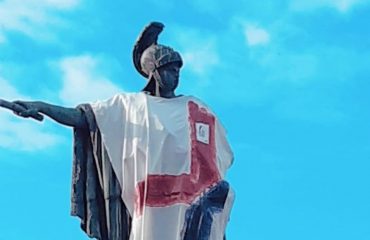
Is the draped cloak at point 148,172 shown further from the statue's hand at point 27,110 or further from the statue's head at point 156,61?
the statue's hand at point 27,110

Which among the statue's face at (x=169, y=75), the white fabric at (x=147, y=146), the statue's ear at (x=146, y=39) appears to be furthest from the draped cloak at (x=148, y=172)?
the statue's ear at (x=146, y=39)

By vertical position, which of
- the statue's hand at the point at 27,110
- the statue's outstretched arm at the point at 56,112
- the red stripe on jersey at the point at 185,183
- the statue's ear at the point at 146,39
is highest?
the statue's ear at the point at 146,39

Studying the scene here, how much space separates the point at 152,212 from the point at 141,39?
71.9 inches

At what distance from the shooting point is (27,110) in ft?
44.8

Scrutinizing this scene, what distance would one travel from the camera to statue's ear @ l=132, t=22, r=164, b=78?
14609 millimetres

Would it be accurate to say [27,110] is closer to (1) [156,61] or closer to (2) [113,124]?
(2) [113,124]

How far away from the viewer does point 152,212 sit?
13672mm

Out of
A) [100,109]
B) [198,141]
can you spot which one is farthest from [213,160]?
[100,109]

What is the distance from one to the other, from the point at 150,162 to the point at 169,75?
985mm

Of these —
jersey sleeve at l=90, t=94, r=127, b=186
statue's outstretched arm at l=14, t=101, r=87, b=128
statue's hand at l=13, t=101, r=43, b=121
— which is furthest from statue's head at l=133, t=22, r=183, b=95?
statue's hand at l=13, t=101, r=43, b=121

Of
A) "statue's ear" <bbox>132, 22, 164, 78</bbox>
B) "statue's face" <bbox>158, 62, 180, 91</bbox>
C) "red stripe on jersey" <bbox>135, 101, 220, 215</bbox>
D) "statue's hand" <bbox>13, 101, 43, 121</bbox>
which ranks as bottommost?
"red stripe on jersey" <bbox>135, 101, 220, 215</bbox>

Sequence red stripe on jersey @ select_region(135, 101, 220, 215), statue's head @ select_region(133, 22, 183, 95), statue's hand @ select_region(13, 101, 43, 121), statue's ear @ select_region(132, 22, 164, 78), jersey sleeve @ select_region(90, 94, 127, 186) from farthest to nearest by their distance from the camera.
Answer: statue's ear @ select_region(132, 22, 164, 78)
statue's head @ select_region(133, 22, 183, 95)
jersey sleeve @ select_region(90, 94, 127, 186)
red stripe on jersey @ select_region(135, 101, 220, 215)
statue's hand @ select_region(13, 101, 43, 121)

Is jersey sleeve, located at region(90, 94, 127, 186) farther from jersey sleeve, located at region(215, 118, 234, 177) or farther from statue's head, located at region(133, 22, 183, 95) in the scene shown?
jersey sleeve, located at region(215, 118, 234, 177)

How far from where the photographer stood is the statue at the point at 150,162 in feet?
44.9
